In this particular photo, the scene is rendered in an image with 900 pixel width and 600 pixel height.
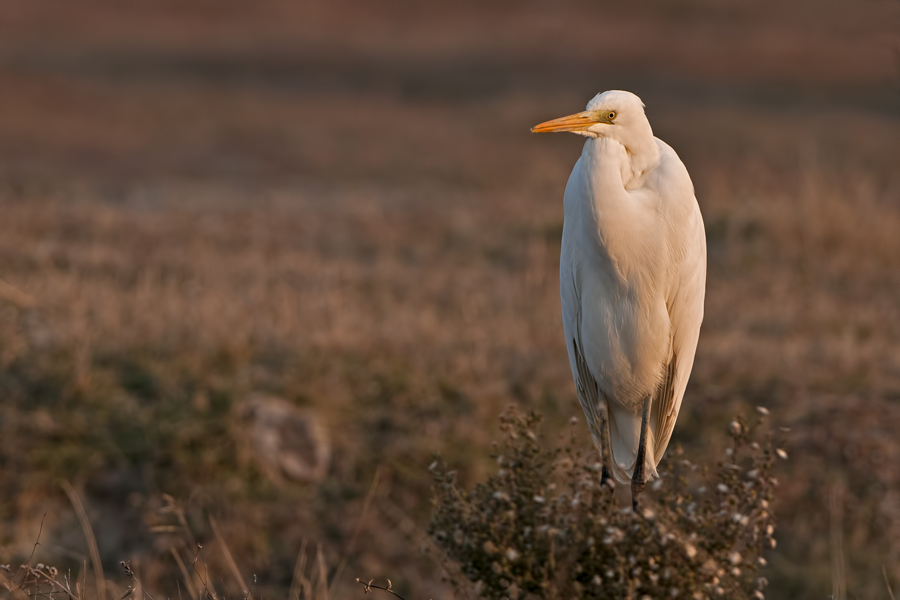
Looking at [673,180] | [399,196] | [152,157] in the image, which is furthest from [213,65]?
[673,180]

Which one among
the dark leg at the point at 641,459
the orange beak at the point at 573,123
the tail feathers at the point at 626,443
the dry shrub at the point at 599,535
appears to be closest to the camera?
the dry shrub at the point at 599,535

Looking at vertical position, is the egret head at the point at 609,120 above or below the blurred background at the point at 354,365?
above

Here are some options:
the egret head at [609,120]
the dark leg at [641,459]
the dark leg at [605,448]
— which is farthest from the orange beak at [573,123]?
the dark leg at [641,459]

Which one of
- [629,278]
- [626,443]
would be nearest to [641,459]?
[626,443]

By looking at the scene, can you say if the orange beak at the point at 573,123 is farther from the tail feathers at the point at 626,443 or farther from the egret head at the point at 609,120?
the tail feathers at the point at 626,443

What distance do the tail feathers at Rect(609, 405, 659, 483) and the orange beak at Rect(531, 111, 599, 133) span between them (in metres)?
1.01

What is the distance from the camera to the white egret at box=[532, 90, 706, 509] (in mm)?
2258

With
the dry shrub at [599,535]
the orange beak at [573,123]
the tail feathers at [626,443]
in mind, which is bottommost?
the tail feathers at [626,443]

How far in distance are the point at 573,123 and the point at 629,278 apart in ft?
1.63

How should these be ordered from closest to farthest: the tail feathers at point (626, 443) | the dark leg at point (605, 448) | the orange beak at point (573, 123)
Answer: the orange beak at point (573, 123) < the dark leg at point (605, 448) < the tail feathers at point (626, 443)

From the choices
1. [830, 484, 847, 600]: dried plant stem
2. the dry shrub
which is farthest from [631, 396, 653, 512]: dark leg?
[830, 484, 847, 600]: dried plant stem

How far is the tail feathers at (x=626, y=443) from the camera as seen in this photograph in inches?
115

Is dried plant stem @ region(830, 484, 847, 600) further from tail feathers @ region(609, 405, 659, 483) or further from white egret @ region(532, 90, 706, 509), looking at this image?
white egret @ region(532, 90, 706, 509)

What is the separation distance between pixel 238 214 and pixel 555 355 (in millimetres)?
3970
